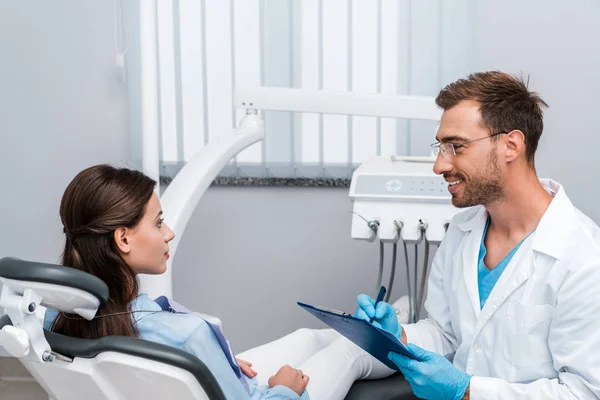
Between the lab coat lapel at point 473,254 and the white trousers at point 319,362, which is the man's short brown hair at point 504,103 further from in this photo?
the white trousers at point 319,362

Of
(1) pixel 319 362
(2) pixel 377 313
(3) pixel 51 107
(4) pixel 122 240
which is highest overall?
(3) pixel 51 107

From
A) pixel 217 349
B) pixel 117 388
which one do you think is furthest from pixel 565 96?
pixel 117 388

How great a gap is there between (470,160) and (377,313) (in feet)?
1.20

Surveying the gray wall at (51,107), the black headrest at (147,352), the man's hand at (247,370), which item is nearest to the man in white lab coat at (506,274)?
the man's hand at (247,370)

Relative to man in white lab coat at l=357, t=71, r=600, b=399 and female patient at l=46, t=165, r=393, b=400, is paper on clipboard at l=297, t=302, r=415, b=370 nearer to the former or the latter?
man in white lab coat at l=357, t=71, r=600, b=399

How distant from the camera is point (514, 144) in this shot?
1.47 m

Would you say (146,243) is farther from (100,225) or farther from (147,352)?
(147,352)

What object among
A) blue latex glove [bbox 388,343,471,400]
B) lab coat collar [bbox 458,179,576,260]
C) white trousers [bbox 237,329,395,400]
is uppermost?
lab coat collar [bbox 458,179,576,260]

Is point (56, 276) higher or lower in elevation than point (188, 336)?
higher

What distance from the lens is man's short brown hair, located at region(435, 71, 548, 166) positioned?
148 cm

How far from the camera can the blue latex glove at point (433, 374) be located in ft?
4.45

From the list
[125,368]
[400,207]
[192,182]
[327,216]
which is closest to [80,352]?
[125,368]

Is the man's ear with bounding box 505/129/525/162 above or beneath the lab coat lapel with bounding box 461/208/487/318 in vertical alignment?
above

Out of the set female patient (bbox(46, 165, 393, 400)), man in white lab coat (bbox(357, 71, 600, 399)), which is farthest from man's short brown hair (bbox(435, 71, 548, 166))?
female patient (bbox(46, 165, 393, 400))
